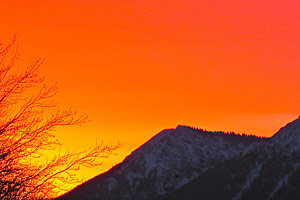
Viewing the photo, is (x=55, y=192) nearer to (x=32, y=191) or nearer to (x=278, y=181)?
(x=32, y=191)

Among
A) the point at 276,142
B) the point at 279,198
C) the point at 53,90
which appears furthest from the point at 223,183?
the point at 53,90

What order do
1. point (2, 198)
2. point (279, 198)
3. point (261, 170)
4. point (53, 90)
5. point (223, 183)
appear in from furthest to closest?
point (223, 183) → point (261, 170) → point (279, 198) → point (53, 90) → point (2, 198)

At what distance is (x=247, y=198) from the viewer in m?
174

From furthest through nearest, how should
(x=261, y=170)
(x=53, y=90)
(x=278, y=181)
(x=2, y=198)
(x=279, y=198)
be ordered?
(x=261, y=170) < (x=278, y=181) < (x=279, y=198) < (x=53, y=90) < (x=2, y=198)

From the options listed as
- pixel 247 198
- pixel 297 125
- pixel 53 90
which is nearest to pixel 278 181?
pixel 247 198

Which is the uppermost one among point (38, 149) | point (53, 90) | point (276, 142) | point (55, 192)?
point (276, 142)

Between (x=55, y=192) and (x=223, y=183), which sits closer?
(x=55, y=192)

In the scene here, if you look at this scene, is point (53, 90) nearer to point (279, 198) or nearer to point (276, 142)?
point (279, 198)

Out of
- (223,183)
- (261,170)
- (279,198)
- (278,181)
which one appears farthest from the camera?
(223,183)

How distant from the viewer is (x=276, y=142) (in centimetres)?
19800

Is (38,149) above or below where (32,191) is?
above

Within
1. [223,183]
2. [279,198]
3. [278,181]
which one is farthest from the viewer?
[223,183]

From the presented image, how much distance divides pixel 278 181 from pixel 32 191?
154m

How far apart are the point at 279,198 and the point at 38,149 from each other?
141051 millimetres
